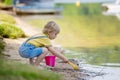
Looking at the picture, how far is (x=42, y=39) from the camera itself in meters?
8.73

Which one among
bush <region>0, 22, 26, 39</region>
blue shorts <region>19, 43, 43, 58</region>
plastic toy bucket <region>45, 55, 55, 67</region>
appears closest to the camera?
blue shorts <region>19, 43, 43, 58</region>

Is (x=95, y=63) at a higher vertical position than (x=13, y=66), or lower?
lower

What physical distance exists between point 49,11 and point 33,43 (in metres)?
23.8

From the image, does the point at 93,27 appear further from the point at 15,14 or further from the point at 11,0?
the point at 11,0

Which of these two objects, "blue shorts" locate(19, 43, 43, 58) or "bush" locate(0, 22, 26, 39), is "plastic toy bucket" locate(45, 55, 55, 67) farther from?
"bush" locate(0, 22, 26, 39)

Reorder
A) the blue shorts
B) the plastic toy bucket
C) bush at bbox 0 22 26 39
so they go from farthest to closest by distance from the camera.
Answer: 1. bush at bbox 0 22 26 39
2. the plastic toy bucket
3. the blue shorts

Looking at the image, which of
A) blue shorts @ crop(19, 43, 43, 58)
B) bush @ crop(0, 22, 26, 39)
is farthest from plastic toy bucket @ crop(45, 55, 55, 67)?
bush @ crop(0, 22, 26, 39)

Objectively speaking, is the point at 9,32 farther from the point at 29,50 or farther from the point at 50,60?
the point at 29,50

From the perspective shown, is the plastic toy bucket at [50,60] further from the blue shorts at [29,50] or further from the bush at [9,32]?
the bush at [9,32]

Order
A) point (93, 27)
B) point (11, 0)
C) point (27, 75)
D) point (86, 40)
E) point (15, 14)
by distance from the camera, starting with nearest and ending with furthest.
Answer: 1. point (27, 75)
2. point (86, 40)
3. point (93, 27)
4. point (15, 14)
5. point (11, 0)

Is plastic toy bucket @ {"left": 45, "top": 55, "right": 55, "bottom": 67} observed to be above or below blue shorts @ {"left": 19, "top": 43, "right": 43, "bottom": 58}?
below

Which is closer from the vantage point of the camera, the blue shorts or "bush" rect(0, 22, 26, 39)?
the blue shorts

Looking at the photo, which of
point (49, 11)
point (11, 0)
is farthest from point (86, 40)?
point (11, 0)

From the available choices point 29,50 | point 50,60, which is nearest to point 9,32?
point 50,60
